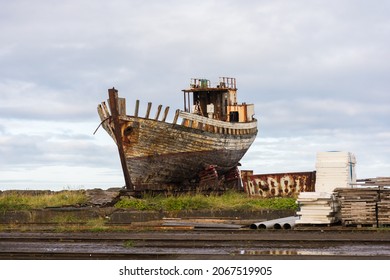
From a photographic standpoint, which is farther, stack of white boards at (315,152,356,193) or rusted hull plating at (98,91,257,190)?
rusted hull plating at (98,91,257,190)

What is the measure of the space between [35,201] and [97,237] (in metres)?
13.2

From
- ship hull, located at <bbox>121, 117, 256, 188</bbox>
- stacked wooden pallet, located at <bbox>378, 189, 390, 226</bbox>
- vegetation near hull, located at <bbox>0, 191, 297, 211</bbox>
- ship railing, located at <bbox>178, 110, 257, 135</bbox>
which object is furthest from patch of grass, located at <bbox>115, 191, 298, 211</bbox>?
stacked wooden pallet, located at <bbox>378, 189, 390, 226</bbox>

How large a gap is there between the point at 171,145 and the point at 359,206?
15756 millimetres

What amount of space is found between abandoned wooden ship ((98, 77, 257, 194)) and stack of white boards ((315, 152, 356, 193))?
10.9m

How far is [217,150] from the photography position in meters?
39.9

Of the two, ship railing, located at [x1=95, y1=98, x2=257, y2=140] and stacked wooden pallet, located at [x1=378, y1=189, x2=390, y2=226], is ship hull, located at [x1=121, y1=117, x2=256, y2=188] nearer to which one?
ship railing, located at [x1=95, y1=98, x2=257, y2=140]

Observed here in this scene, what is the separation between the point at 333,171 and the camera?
89.9 feet

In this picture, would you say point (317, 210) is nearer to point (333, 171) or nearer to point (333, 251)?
point (333, 171)

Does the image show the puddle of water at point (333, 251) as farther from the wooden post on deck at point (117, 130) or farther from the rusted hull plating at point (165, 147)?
the rusted hull plating at point (165, 147)

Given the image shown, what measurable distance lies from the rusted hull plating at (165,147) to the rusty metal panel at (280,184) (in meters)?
2.79

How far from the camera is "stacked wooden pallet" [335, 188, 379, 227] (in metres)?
22.8

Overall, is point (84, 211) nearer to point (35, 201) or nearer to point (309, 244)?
point (35, 201)

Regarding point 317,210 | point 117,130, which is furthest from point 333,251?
point 117,130

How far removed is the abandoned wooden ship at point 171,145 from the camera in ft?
121
